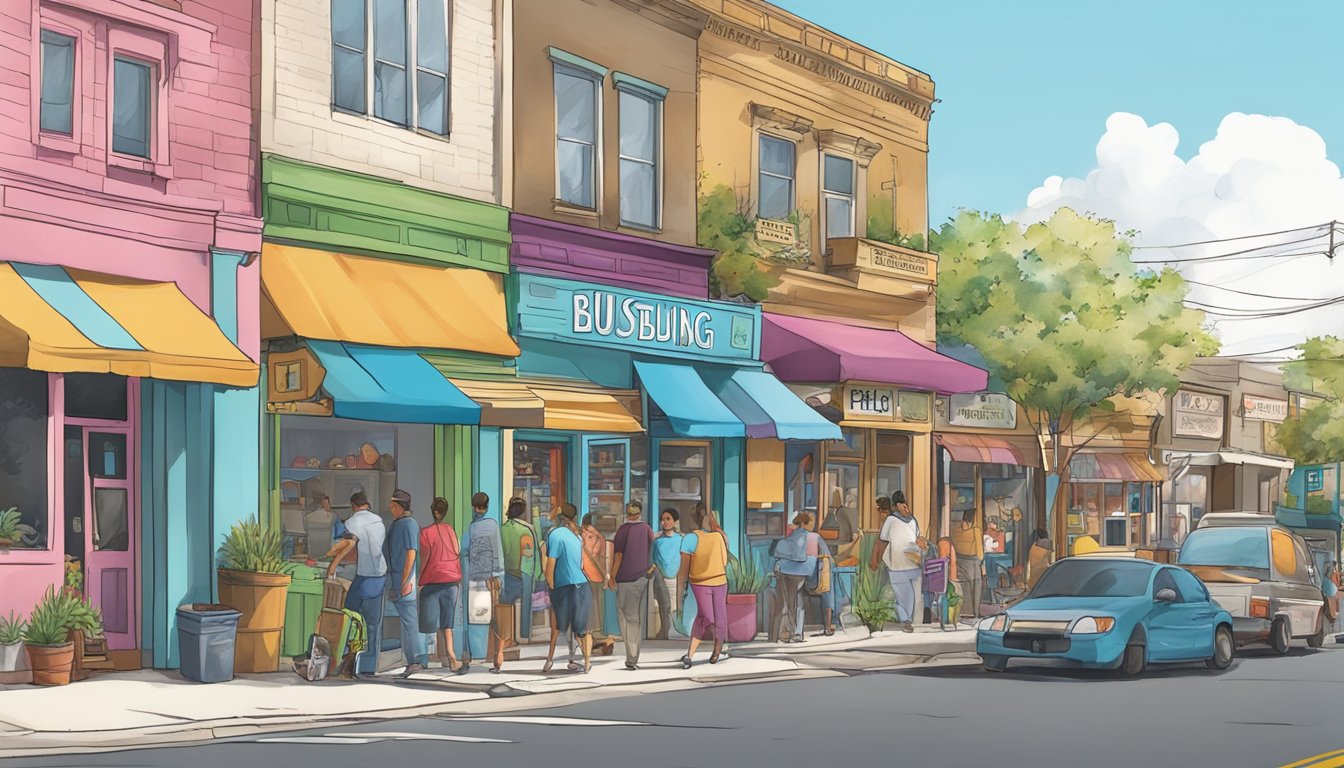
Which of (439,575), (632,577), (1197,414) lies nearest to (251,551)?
(439,575)

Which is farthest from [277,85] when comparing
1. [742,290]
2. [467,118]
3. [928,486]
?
[928,486]

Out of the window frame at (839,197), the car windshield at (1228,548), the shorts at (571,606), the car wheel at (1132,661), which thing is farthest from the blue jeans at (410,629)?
the window frame at (839,197)

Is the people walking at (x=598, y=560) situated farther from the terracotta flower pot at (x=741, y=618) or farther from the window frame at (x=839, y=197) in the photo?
the window frame at (x=839, y=197)

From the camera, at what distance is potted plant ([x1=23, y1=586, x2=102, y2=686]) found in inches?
587

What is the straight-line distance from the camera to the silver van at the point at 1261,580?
20.9 m

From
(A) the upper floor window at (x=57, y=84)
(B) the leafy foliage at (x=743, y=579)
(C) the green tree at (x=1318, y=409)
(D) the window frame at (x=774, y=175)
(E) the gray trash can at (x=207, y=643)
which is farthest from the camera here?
(C) the green tree at (x=1318, y=409)

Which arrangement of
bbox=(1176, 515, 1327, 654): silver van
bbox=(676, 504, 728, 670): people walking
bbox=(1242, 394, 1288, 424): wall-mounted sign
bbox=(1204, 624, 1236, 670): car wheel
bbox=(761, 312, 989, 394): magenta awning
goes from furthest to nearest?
bbox=(1242, 394, 1288, 424): wall-mounted sign → bbox=(761, 312, 989, 394): magenta awning → bbox=(1176, 515, 1327, 654): silver van → bbox=(1204, 624, 1236, 670): car wheel → bbox=(676, 504, 728, 670): people walking

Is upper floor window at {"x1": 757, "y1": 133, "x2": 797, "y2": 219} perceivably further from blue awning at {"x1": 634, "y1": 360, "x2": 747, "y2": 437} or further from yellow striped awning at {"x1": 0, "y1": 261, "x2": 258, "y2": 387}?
yellow striped awning at {"x1": 0, "y1": 261, "x2": 258, "y2": 387}

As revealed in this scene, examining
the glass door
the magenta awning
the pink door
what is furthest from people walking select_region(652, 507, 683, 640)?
the magenta awning

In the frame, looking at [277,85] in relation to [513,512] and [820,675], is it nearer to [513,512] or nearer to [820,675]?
[513,512]

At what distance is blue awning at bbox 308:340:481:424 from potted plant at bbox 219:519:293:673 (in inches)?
65.1

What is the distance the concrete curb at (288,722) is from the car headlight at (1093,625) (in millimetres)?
3195

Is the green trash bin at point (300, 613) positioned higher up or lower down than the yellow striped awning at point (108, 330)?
lower down

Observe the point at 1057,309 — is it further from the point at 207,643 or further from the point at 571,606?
the point at 207,643
